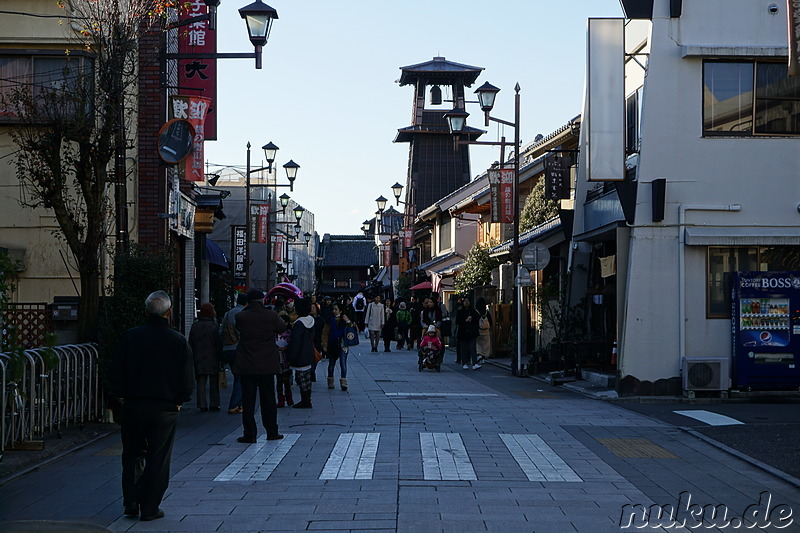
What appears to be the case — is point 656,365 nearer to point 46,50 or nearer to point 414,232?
point 46,50

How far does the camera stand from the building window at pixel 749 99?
17.8 meters

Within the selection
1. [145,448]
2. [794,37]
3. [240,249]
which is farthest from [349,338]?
[240,249]

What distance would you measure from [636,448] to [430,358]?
13.7 m

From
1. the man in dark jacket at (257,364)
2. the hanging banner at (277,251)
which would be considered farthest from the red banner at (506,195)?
the hanging banner at (277,251)

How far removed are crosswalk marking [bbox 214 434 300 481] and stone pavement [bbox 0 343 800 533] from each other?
0.02 meters

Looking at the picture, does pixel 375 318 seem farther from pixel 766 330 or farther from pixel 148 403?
pixel 148 403

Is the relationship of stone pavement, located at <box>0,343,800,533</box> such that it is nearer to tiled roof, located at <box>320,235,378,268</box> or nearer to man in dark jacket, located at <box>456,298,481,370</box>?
man in dark jacket, located at <box>456,298,481,370</box>

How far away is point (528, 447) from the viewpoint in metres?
11.2

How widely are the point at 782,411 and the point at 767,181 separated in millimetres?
4466

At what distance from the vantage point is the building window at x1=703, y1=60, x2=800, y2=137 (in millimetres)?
17812

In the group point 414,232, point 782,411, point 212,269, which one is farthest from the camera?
point 414,232

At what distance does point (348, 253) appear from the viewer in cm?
11112

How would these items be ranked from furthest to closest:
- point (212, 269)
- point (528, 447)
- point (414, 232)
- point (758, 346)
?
point (414, 232) < point (212, 269) < point (758, 346) < point (528, 447)

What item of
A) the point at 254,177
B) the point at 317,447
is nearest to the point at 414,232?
the point at 254,177
